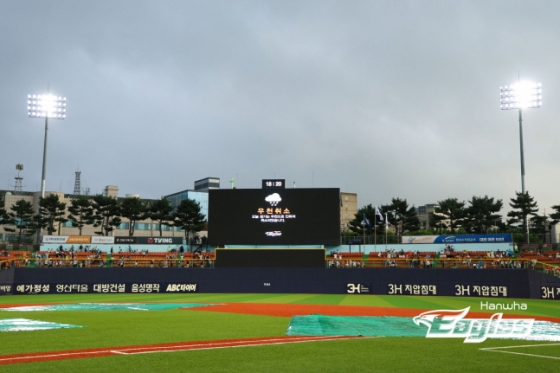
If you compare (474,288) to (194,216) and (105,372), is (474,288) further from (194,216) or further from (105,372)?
(194,216)

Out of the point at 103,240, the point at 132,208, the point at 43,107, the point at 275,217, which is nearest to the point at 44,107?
the point at 43,107

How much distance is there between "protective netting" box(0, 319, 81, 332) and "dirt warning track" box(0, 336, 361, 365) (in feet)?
17.2

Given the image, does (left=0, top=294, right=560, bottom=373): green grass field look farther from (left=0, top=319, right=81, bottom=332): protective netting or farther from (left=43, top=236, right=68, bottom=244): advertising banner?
(left=43, top=236, right=68, bottom=244): advertising banner

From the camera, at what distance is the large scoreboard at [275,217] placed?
39.6 m

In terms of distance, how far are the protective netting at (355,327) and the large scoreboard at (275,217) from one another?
20.5 m

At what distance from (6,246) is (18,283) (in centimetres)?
1660

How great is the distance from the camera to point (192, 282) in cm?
4106

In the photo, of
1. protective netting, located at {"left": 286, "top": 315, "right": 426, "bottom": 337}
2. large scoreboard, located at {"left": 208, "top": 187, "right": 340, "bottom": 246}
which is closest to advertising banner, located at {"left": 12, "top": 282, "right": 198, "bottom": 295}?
large scoreboard, located at {"left": 208, "top": 187, "right": 340, "bottom": 246}

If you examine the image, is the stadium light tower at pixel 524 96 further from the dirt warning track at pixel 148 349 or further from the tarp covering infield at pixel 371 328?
the dirt warning track at pixel 148 349

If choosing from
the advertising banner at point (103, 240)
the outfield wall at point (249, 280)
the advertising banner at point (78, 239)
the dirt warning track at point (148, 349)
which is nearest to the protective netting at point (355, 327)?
the dirt warning track at point (148, 349)

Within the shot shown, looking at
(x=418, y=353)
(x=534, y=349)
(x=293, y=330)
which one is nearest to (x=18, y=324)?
(x=293, y=330)

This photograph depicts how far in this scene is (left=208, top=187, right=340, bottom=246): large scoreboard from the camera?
39.6 meters

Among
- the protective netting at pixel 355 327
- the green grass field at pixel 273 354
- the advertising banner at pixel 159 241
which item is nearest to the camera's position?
the green grass field at pixel 273 354

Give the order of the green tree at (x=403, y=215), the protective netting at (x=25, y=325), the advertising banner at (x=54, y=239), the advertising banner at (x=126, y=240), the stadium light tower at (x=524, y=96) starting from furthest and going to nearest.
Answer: the green tree at (x=403, y=215)
the advertising banner at (x=126, y=240)
the advertising banner at (x=54, y=239)
the stadium light tower at (x=524, y=96)
the protective netting at (x=25, y=325)
